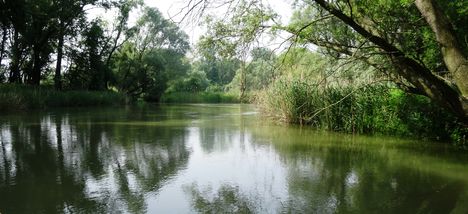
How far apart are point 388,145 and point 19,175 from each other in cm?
766

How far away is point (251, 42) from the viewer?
26.0 feet

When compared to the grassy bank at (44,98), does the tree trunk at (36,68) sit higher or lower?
higher

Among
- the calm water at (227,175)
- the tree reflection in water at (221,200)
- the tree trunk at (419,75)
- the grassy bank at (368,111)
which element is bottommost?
the tree reflection in water at (221,200)

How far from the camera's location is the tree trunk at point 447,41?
17.9 feet

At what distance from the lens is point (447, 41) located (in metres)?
5.52

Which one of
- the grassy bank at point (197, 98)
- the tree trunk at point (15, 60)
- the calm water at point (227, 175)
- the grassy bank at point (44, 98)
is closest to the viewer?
the calm water at point (227, 175)

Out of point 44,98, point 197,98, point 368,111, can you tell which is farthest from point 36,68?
point 368,111

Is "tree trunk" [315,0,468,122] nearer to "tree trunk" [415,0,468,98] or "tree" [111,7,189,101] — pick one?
"tree trunk" [415,0,468,98]

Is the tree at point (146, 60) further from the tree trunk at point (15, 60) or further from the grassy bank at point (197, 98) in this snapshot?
the tree trunk at point (15, 60)

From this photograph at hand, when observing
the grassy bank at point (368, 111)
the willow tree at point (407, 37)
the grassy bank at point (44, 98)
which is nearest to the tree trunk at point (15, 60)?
the grassy bank at point (44, 98)

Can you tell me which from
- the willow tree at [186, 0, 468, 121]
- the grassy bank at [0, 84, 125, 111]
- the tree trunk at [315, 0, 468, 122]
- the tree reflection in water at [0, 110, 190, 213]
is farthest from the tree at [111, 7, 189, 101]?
the tree trunk at [315, 0, 468, 122]

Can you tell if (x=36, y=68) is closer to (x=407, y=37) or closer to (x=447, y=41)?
(x=407, y=37)

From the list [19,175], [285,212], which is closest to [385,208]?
[285,212]

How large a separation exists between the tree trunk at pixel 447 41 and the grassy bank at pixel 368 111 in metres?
3.31
